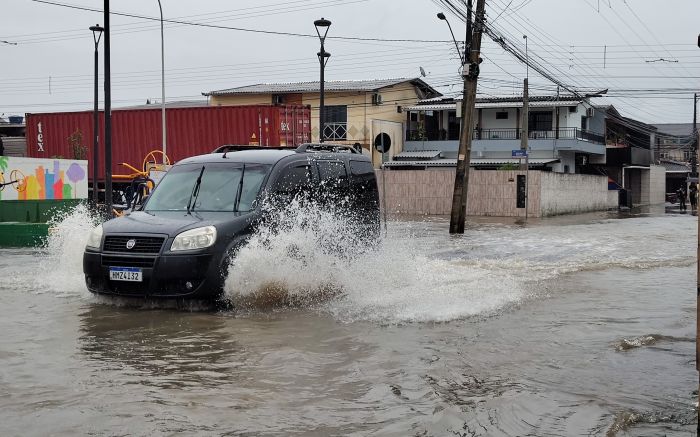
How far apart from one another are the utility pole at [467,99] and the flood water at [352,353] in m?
9.71

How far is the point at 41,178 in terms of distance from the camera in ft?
93.7

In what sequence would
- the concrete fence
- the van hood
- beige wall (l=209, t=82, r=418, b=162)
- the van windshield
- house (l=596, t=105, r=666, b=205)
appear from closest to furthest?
the van hood → the van windshield → the concrete fence → beige wall (l=209, t=82, r=418, b=162) → house (l=596, t=105, r=666, b=205)

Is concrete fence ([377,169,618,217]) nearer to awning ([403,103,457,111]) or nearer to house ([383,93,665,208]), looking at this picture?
house ([383,93,665,208])

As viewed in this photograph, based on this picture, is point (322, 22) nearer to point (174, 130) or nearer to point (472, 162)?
point (174, 130)

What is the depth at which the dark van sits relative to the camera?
28.8 feet

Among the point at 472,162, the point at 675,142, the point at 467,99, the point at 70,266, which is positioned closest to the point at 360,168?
the point at 70,266

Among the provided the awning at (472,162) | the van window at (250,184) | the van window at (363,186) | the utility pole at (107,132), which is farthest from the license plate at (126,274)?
the awning at (472,162)

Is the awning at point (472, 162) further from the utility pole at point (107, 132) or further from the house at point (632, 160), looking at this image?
the utility pole at point (107, 132)

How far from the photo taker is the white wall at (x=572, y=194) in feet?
115

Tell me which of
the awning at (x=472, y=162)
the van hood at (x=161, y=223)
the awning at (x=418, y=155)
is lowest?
the van hood at (x=161, y=223)

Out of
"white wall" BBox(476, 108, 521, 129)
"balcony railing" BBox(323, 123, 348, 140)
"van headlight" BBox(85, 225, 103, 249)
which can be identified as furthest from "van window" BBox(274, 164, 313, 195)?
"white wall" BBox(476, 108, 521, 129)

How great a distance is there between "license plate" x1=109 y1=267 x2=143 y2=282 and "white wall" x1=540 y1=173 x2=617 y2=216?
27252 millimetres

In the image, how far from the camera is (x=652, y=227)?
2689 centimetres

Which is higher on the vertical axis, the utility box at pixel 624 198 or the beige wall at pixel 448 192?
the beige wall at pixel 448 192
